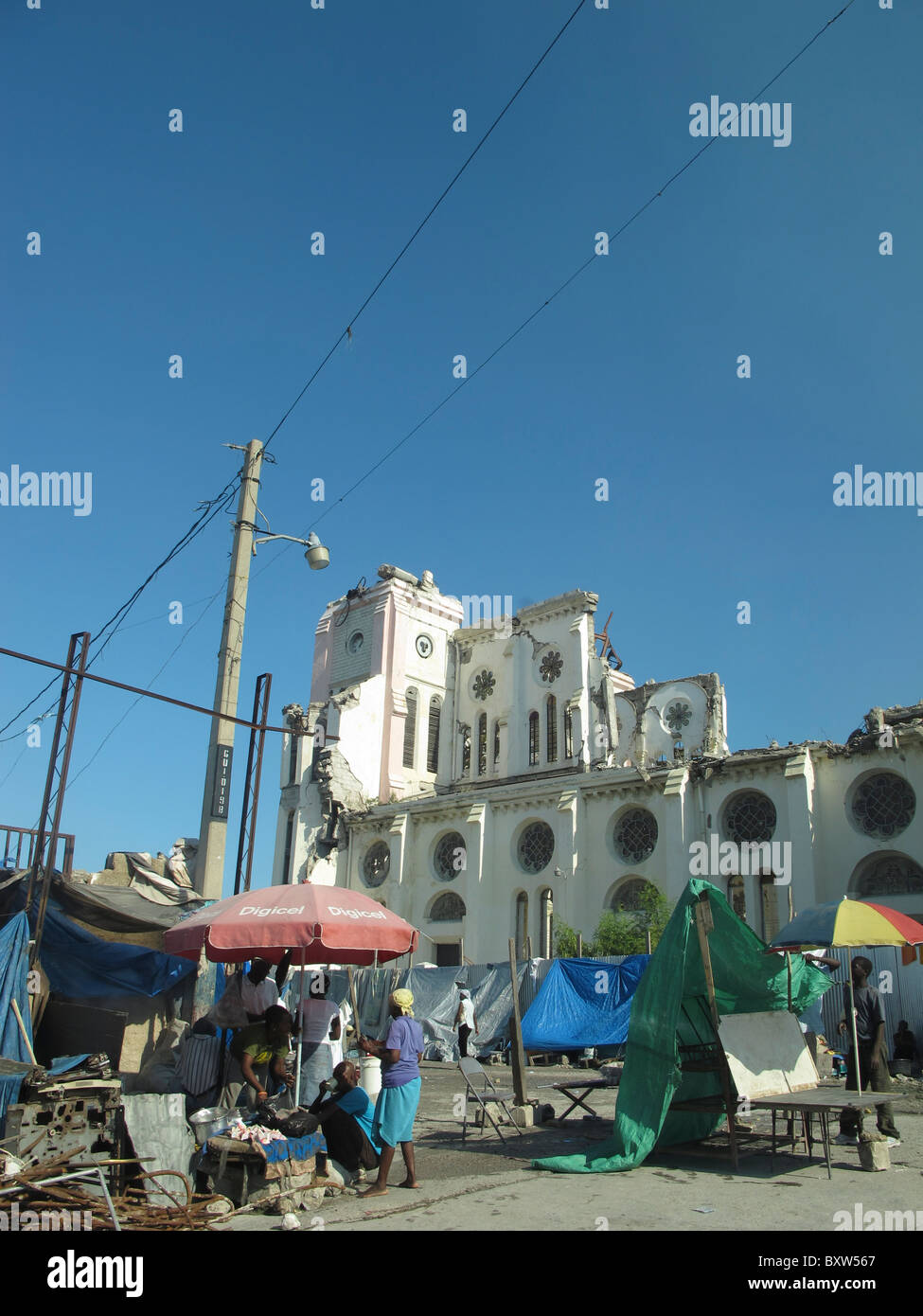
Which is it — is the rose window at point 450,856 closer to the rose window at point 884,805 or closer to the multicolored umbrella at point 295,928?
the rose window at point 884,805

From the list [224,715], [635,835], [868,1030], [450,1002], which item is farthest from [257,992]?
[635,835]

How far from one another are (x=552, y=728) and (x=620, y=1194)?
97.8 feet

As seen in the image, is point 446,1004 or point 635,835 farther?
point 635,835

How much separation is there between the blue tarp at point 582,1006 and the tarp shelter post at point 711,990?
1184cm

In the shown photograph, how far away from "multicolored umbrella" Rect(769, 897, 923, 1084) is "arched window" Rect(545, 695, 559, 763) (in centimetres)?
2600

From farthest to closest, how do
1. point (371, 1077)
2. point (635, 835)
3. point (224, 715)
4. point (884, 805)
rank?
point (635, 835) → point (884, 805) → point (224, 715) → point (371, 1077)

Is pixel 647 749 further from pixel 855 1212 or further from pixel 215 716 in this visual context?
pixel 855 1212

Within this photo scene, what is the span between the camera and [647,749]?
33375 millimetres

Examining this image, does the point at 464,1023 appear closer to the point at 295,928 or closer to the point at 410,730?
the point at 295,928

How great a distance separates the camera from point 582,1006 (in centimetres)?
2041

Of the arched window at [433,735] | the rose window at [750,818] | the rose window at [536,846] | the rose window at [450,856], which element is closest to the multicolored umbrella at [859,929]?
the rose window at [750,818]

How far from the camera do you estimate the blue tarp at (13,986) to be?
1145 cm
